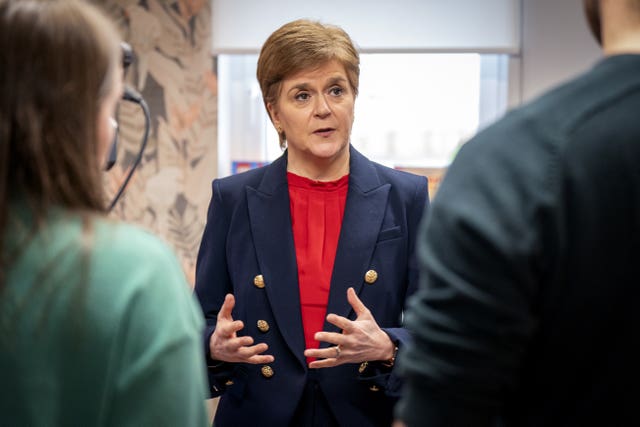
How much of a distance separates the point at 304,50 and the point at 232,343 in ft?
2.40

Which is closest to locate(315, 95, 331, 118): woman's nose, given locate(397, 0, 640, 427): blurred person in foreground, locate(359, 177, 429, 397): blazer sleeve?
locate(359, 177, 429, 397): blazer sleeve

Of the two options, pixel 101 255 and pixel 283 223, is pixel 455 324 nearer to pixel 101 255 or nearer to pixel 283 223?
pixel 101 255

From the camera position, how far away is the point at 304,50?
5.79ft

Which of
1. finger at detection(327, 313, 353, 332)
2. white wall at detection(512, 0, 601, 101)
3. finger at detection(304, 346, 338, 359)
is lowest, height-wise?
finger at detection(304, 346, 338, 359)

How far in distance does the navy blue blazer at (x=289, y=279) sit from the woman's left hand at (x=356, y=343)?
2.1 inches

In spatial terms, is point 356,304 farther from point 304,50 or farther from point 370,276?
point 304,50

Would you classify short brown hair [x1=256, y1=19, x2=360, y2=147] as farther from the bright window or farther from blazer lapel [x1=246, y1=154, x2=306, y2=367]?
the bright window

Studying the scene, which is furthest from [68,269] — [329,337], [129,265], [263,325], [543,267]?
[263,325]

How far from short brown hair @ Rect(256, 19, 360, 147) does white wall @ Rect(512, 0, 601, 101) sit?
165 cm

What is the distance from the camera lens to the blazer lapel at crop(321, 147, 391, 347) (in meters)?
1.71

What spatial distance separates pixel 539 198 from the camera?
2.32 ft

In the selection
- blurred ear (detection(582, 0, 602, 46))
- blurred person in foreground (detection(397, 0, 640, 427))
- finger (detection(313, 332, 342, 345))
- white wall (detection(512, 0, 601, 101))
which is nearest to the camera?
blurred person in foreground (detection(397, 0, 640, 427))

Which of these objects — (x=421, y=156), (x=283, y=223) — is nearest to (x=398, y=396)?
(x=283, y=223)

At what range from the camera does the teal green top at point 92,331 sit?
78cm
